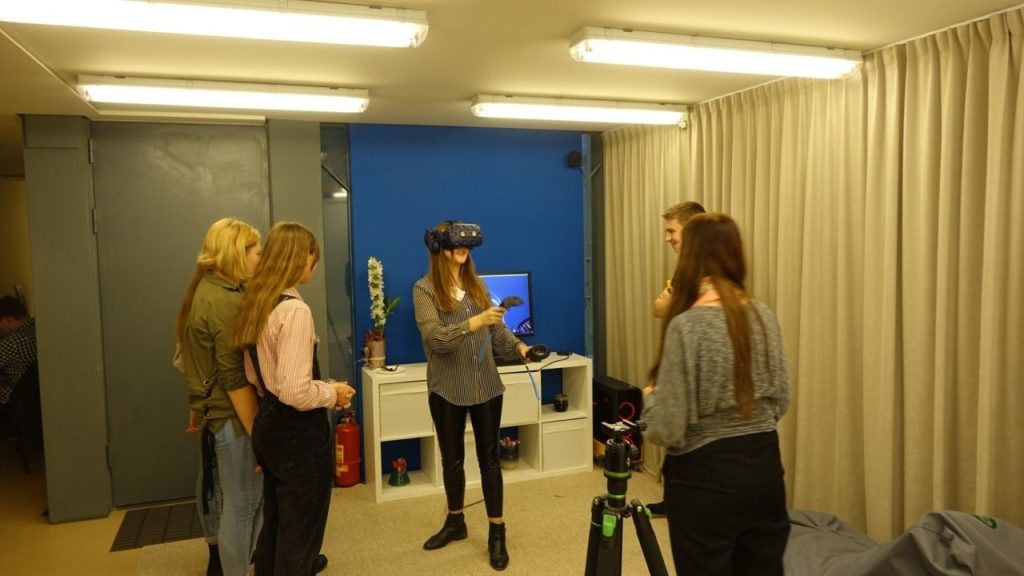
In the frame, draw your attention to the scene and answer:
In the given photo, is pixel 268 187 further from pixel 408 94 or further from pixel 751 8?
pixel 751 8

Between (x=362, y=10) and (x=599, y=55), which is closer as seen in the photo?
(x=362, y=10)

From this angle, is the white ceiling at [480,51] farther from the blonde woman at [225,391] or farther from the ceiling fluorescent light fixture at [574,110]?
the blonde woman at [225,391]

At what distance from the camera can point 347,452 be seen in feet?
14.4

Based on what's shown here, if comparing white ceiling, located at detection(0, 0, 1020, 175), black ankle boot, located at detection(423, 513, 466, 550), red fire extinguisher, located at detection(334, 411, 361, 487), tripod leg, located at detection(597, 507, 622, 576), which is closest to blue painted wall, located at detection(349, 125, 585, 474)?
red fire extinguisher, located at detection(334, 411, 361, 487)

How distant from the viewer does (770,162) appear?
366cm

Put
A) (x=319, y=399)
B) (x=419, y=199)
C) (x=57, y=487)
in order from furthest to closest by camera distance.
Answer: (x=419, y=199)
(x=57, y=487)
(x=319, y=399)

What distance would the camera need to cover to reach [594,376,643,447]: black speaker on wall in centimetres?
456

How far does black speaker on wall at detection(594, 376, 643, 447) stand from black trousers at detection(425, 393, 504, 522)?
1462 mm

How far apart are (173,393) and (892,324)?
3887 millimetres

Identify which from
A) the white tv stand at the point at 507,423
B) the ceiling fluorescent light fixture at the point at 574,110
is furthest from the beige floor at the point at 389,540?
the ceiling fluorescent light fixture at the point at 574,110

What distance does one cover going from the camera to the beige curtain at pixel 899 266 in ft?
8.57

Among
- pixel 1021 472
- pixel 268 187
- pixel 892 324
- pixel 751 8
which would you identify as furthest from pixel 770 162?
pixel 268 187

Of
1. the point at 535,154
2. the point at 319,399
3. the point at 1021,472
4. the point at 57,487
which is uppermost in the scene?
the point at 535,154

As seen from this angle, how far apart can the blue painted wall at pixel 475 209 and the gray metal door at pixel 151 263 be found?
0.86 meters
